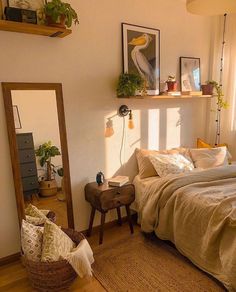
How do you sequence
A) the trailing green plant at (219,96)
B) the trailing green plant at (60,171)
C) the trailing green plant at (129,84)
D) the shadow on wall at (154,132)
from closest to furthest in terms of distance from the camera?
the trailing green plant at (60,171), the trailing green plant at (129,84), the shadow on wall at (154,132), the trailing green plant at (219,96)

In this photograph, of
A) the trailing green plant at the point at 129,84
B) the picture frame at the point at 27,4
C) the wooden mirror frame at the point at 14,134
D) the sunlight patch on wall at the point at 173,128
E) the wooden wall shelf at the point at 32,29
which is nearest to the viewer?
the wooden wall shelf at the point at 32,29

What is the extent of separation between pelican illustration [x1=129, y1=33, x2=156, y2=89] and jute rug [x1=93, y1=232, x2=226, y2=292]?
6.02 feet

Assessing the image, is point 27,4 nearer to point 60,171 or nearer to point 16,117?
point 16,117

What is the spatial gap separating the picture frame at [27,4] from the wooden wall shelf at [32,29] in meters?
0.18

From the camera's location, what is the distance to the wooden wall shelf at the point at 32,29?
1813 mm

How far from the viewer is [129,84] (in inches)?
97.3

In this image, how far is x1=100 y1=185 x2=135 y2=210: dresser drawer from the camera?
2299 millimetres

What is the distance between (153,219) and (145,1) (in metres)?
2.42

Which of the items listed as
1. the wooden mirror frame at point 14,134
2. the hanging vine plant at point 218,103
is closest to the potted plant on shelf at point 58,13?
the wooden mirror frame at point 14,134

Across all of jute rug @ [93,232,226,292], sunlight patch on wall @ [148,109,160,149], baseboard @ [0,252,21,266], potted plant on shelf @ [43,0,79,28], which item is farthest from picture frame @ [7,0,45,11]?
jute rug @ [93,232,226,292]

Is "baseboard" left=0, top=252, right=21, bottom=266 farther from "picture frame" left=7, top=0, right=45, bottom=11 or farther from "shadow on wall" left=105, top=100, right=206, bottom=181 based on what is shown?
"picture frame" left=7, top=0, right=45, bottom=11

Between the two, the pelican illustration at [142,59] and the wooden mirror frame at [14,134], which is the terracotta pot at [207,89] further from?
the wooden mirror frame at [14,134]

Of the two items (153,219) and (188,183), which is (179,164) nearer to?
(188,183)

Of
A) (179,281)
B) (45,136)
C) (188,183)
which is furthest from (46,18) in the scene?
(179,281)
